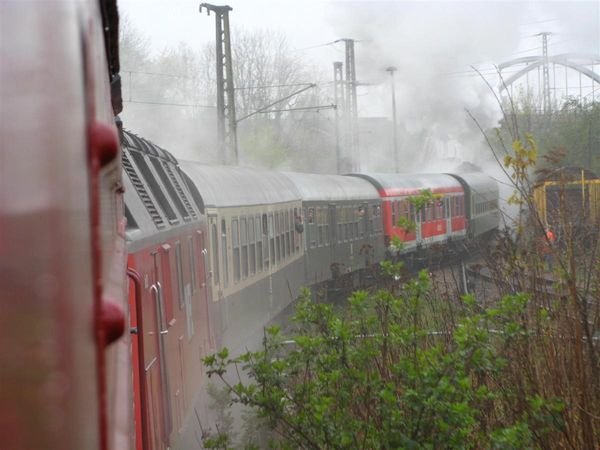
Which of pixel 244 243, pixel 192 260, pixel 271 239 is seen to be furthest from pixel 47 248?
pixel 271 239

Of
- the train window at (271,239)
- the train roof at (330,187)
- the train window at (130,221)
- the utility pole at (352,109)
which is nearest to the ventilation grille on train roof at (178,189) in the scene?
the train window at (130,221)

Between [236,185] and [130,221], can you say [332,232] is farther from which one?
[130,221]

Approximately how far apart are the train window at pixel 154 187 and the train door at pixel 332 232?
1261 centimetres

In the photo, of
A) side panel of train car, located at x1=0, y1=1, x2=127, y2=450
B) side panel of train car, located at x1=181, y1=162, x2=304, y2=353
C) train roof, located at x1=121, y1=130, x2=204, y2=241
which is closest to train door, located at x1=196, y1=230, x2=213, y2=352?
train roof, located at x1=121, y1=130, x2=204, y2=241

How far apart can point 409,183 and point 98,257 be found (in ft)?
83.0

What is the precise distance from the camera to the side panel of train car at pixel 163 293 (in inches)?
158

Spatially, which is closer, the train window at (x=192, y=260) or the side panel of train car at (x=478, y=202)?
the train window at (x=192, y=260)

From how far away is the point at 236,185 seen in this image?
38.2ft

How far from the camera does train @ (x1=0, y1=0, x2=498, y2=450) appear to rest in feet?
2.52

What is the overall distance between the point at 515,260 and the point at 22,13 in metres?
4.69

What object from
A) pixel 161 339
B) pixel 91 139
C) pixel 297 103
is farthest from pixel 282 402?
pixel 297 103

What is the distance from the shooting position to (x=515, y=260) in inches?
208

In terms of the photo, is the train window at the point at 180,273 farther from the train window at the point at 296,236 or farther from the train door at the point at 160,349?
the train window at the point at 296,236

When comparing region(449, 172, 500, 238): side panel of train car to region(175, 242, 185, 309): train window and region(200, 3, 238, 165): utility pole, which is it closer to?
region(200, 3, 238, 165): utility pole
